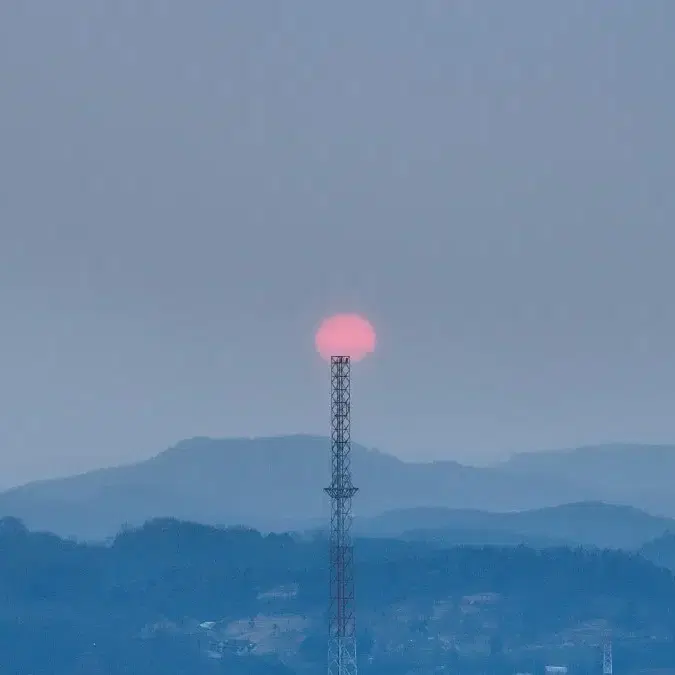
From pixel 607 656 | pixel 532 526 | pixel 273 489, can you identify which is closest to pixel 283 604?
pixel 607 656


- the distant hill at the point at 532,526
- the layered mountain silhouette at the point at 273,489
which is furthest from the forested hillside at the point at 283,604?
the layered mountain silhouette at the point at 273,489

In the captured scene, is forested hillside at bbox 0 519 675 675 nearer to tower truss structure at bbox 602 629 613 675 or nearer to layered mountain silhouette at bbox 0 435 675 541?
tower truss structure at bbox 602 629 613 675

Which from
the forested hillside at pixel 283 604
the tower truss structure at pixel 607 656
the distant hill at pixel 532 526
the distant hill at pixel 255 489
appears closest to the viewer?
the tower truss structure at pixel 607 656

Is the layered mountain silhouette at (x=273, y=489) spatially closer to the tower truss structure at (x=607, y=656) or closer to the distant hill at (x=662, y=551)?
the distant hill at (x=662, y=551)

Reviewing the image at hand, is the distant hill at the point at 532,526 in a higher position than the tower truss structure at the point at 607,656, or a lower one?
higher

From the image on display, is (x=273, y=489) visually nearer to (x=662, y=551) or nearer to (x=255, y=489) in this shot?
(x=255, y=489)

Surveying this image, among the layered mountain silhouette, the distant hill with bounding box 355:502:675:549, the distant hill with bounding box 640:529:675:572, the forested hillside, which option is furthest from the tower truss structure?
the layered mountain silhouette
